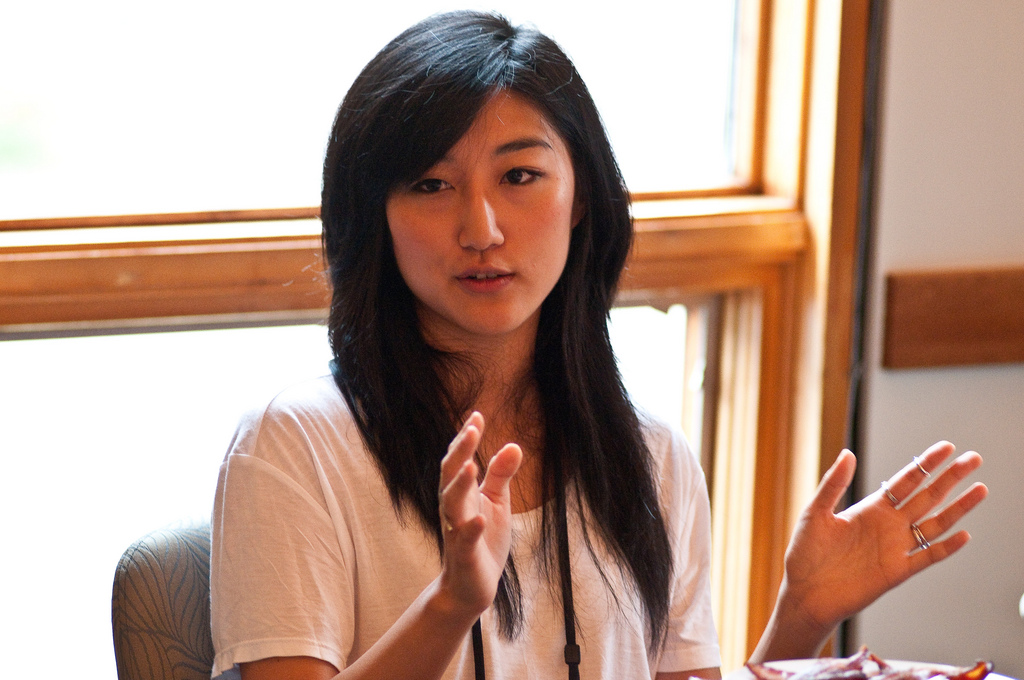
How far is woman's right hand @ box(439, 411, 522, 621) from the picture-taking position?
97 centimetres

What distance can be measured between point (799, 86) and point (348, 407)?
118cm

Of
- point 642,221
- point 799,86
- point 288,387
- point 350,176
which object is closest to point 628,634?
point 288,387

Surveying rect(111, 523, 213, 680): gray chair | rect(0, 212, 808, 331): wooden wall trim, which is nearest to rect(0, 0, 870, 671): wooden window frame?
rect(0, 212, 808, 331): wooden wall trim

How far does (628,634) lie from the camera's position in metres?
1.37

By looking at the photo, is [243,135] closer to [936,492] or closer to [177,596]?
[177,596]

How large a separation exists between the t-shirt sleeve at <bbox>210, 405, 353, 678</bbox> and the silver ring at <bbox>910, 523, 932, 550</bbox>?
0.68m

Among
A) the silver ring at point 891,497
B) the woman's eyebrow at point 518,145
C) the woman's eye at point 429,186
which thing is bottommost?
the silver ring at point 891,497

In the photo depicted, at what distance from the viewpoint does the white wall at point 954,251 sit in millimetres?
1967

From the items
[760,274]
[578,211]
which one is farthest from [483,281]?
[760,274]

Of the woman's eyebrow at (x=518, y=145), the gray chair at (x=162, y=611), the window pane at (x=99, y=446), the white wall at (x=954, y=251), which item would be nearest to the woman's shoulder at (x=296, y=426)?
the gray chair at (x=162, y=611)

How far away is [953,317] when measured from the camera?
2033 millimetres

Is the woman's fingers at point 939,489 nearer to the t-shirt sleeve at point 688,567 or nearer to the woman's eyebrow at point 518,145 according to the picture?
the t-shirt sleeve at point 688,567

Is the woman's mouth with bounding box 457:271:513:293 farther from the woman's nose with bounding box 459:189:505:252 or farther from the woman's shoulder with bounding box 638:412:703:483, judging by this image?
the woman's shoulder with bounding box 638:412:703:483

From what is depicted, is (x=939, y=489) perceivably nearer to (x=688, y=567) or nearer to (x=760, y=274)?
(x=688, y=567)
